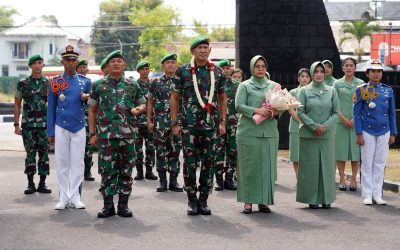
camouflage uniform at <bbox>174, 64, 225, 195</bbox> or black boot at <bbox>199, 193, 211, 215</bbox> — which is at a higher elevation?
camouflage uniform at <bbox>174, 64, 225, 195</bbox>

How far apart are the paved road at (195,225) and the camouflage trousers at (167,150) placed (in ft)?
2.26

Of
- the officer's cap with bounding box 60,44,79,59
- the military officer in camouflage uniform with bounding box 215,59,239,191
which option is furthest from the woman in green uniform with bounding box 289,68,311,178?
the officer's cap with bounding box 60,44,79,59

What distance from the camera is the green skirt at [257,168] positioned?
1141cm

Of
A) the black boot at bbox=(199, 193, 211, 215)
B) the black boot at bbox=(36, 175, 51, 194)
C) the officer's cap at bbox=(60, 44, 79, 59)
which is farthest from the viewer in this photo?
the black boot at bbox=(36, 175, 51, 194)

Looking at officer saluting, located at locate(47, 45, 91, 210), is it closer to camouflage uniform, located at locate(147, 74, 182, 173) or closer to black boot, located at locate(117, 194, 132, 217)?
black boot, located at locate(117, 194, 132, 217)

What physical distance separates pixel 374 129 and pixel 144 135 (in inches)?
174

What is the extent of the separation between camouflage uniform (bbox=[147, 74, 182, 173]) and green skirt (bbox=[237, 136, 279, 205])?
2602 mm

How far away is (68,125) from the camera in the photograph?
11.9m

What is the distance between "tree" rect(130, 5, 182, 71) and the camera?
309 feet

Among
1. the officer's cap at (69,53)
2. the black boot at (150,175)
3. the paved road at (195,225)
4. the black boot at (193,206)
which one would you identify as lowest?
the black boot at (150,175)

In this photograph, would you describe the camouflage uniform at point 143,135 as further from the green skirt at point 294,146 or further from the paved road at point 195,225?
the green skirt at point 294,146

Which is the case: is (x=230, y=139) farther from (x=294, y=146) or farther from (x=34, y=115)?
(x=34, y=115)

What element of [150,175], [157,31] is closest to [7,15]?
[157,31]

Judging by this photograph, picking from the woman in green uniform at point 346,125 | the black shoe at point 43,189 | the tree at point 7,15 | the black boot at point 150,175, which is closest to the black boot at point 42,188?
the black shoe at point 43,189
